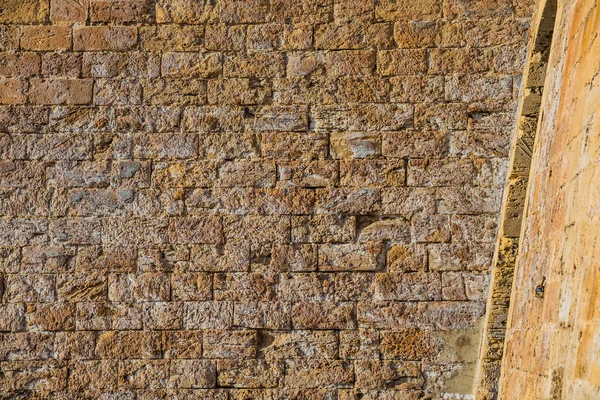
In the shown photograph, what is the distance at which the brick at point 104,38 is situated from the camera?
16.1 ft

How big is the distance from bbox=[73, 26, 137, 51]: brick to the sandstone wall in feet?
7.63

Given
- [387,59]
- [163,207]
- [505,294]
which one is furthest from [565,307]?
[163,207]

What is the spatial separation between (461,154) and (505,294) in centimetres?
80

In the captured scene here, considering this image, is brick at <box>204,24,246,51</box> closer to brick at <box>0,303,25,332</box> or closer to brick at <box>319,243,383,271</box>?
brick at <box>319,243,383,271</box>

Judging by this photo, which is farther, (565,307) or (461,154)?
(461,154)

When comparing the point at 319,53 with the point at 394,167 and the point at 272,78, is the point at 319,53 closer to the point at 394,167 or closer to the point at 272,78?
the point at 272,78

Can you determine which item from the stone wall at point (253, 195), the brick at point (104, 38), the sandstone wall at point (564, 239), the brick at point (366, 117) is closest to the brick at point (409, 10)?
the stone wall at point (253, 195)

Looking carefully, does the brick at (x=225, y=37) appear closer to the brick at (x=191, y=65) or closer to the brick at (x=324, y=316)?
the brick at (x=191, y=65)

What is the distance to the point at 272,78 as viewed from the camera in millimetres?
4848

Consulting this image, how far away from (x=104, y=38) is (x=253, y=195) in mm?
1251

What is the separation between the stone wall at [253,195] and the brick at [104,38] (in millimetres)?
11

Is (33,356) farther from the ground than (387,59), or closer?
closer

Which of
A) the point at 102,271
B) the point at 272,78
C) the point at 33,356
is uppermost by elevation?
the point at 272,78

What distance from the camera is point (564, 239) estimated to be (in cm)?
332
